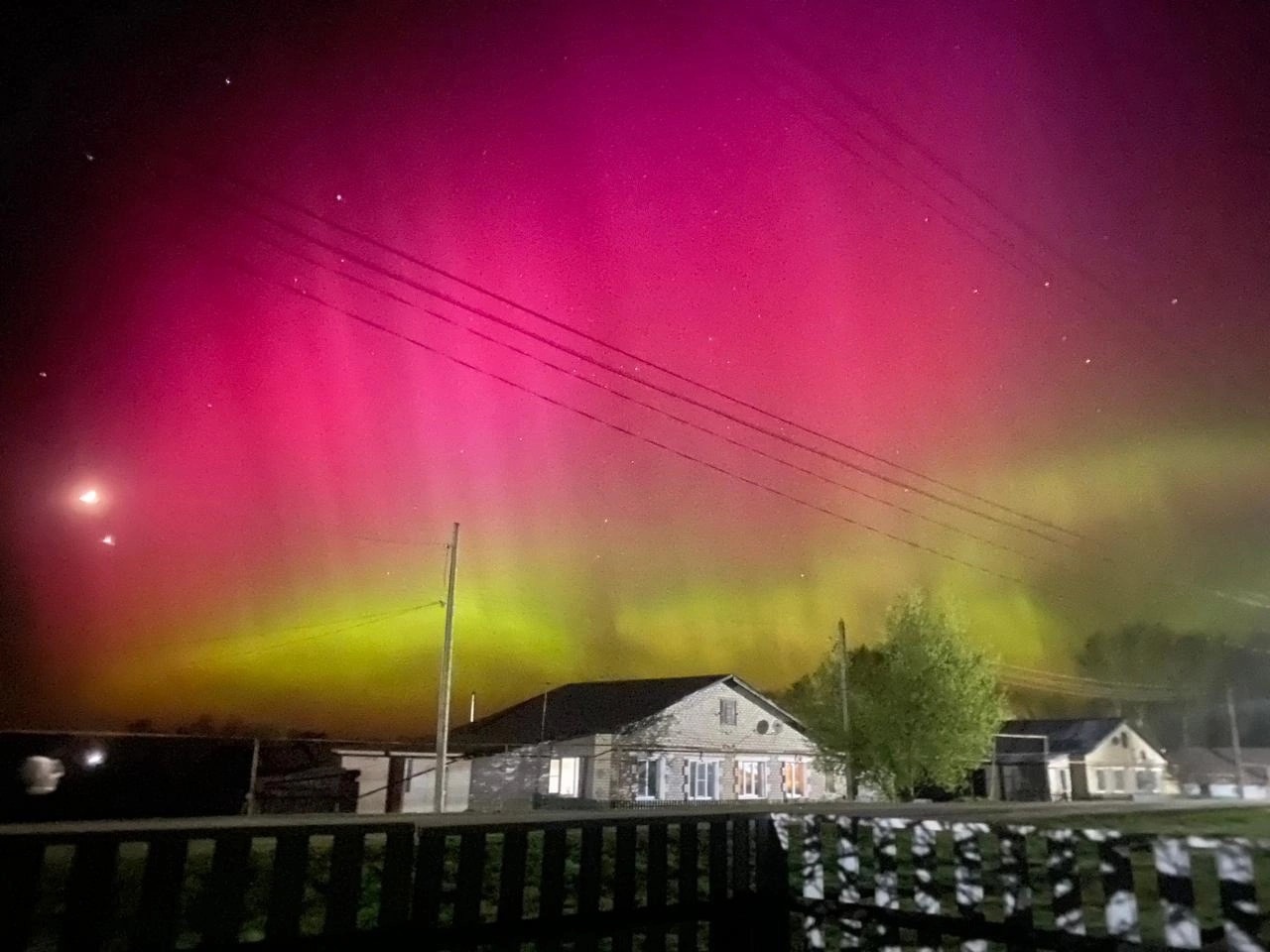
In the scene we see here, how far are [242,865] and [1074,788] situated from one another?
5267 centimetres

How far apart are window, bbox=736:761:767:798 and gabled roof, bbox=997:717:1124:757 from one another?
1736cm

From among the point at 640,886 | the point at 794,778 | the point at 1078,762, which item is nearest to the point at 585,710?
the point at 794,778

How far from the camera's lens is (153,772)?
72.2ft

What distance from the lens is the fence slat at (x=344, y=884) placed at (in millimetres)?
4379

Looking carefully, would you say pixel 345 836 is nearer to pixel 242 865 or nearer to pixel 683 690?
pixel 242 865

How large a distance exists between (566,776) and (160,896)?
107 feet

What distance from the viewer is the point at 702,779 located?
36094 millimetres

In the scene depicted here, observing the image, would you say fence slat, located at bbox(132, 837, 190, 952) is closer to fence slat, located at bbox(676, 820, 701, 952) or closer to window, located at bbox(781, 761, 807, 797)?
fence slat, located at bbox(676, 820, 701, 952)

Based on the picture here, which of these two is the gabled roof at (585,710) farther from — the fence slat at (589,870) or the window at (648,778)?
the fence slat at (589,870)

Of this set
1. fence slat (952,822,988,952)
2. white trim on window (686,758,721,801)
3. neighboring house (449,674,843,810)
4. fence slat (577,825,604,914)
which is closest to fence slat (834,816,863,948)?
fence slat (952,822,988,952)

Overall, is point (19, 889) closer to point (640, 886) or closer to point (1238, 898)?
point (640, 886)

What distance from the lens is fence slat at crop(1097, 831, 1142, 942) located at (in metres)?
4.00

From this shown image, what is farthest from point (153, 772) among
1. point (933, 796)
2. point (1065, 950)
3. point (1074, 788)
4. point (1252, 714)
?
point (1252, 714)

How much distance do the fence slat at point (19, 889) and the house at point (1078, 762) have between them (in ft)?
140
